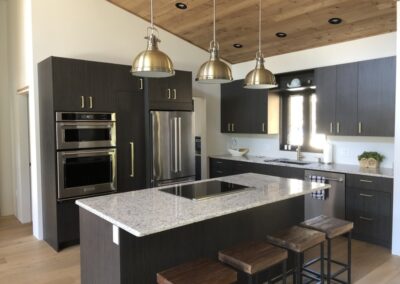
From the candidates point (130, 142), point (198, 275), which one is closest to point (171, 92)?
point (130, 142)

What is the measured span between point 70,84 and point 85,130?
0.58 metres

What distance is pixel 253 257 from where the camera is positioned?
7.34 ft

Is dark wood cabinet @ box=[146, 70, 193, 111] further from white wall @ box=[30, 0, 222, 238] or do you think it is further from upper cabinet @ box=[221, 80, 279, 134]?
upper cabinet @ box=[221, 80, 279, 134]

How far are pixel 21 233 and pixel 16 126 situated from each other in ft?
5.46

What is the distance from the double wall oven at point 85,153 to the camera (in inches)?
154

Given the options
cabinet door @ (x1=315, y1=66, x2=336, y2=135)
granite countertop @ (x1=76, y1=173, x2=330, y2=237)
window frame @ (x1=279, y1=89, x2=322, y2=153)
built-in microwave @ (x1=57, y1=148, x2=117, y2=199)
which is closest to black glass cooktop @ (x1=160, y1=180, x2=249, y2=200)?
granite countertop @ (x1=76, y1=173, x2=330, y2=237)

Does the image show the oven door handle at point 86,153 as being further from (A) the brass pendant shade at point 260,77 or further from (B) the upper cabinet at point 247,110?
(B) the upper cabinet at point 247,110

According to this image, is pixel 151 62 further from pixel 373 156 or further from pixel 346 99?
pixel 373 156

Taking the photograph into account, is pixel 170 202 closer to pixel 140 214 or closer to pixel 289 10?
pixel 140 214

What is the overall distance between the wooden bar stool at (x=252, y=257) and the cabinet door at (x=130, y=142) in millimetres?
2443

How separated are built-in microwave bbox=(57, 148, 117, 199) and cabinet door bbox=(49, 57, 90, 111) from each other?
57cm

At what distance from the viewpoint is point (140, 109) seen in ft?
15.1

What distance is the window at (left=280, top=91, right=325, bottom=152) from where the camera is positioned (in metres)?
5.33

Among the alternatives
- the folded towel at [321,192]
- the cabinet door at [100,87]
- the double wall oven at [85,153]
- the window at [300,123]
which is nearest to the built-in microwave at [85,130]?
the double wall oven at [85,153]
